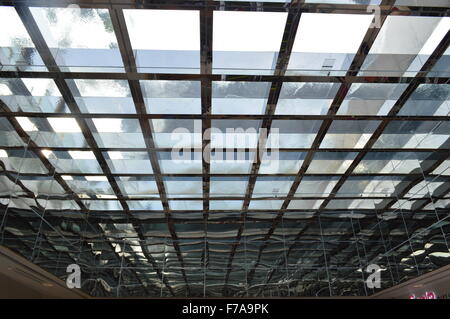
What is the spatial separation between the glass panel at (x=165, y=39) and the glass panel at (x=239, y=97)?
60 cm

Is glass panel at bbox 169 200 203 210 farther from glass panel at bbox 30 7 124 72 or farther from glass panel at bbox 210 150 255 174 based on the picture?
glass panel at bbox 30 7 124 72

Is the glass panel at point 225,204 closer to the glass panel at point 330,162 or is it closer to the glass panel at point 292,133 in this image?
the glass panel at point 330,162

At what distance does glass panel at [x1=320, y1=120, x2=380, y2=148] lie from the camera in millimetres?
6227

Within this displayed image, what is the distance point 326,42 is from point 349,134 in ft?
8.42

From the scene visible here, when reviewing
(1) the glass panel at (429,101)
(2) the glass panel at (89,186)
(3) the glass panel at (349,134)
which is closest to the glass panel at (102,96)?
(2) the glass panel at (89,186)

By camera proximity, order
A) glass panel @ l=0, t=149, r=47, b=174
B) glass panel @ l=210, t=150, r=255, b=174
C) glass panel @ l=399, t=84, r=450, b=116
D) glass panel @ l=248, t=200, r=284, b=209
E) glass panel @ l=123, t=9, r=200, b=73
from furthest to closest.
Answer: glass panel @ l=248, t=200, r=284, b=209 → glass panel @ l=210, t=150, r=255, b=174 → glass panel @ l=0, t=149, r=47, b=174 → glass panel @ l=399, t=84, r=450, b=116 → glass panel @ l=123, t=9, r=200, b=73

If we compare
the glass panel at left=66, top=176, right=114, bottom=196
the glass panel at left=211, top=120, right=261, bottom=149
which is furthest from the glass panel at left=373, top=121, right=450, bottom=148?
the glass panel at left=66, top=176, right=114, bottom=196

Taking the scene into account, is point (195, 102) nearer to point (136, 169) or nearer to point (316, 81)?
point (316, 81)

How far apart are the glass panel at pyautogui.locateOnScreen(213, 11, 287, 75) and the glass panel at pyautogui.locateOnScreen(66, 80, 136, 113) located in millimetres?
1574

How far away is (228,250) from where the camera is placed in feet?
32.4

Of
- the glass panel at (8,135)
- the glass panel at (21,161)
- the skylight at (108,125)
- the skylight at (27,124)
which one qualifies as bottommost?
the glass panel at (21,161)

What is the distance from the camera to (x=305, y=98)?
5488mm

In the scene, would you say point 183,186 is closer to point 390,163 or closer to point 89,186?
point 89,186

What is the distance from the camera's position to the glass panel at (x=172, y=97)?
5129 mm
